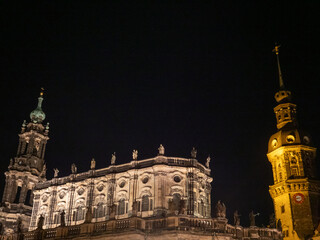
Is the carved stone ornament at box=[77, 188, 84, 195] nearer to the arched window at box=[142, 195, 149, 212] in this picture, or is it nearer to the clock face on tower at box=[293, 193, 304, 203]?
the arched window at box=[142, 195, 149, 212]

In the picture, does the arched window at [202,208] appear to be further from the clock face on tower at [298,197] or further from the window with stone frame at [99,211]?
the window with stone frame at [99,211]

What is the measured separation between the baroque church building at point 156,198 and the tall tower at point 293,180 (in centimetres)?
10

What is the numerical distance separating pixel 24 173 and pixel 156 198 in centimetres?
2684

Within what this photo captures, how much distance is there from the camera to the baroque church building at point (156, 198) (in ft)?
104

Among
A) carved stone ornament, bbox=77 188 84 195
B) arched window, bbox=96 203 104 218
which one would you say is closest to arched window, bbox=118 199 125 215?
arched window, bbox=96 203 104 218

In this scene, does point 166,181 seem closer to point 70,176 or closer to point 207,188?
point 207,188

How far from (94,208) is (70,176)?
642 cm

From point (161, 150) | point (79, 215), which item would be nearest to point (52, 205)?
point (79, 215)

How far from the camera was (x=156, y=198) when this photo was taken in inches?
1805

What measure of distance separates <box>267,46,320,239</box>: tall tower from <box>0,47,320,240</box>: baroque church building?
100 mm

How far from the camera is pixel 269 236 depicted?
34.6 metres

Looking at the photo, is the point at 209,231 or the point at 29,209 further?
the point at 29,209

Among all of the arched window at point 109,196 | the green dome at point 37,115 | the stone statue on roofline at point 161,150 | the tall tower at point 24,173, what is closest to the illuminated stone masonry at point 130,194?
the arched window at point 109,196

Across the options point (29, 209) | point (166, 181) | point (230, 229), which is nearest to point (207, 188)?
point (166, 181)
